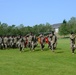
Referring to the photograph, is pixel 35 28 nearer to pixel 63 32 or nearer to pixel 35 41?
pixel 63 32

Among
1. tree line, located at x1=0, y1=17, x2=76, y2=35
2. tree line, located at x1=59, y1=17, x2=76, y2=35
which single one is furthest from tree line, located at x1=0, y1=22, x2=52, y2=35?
tree line, located at x1=59, y1=17, x2=76, y2=35

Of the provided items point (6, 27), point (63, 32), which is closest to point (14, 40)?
point (6, 27)

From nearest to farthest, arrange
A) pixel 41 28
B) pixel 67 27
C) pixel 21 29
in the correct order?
pixel 21 29 → pixel 67 27 → pixel 41 28

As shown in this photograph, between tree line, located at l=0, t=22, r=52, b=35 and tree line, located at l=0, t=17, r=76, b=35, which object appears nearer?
tree line, located at l=0, t=22, r=52, b=35

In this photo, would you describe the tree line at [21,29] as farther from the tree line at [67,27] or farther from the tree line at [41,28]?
the tree line at [67,27]

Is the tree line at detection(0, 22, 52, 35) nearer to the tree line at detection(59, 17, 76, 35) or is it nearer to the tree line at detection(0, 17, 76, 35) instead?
the tree line at detection(0, 17, 76, 35)

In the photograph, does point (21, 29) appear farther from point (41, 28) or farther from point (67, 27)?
point (67, 27)

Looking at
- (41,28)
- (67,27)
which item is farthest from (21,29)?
(67,27)

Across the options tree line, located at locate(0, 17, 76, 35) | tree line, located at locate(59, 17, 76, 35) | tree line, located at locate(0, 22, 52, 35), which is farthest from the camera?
tree line, located at locate(59, 17, 76, 35)

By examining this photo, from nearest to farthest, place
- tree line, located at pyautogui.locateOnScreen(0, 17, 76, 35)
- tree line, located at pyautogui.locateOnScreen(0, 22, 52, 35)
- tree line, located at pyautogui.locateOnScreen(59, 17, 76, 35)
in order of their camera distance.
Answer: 1. tree line, located at pyautogui.locateOnScreen(0, 22, 52, 35)
2. tree line, located at pyautogui.locateOnScreen(0, 17, 76, 35)
3. tree line, located at pyautogui.locateOnScreen(59, 17, 76, 35)

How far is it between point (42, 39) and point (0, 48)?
7785 millimetres

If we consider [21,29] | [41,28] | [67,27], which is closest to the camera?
[21,29]

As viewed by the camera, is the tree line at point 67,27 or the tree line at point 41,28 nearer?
the tree line at point 41,28

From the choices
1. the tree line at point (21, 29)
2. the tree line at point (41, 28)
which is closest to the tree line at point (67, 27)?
the tree line at point (41, 28)
